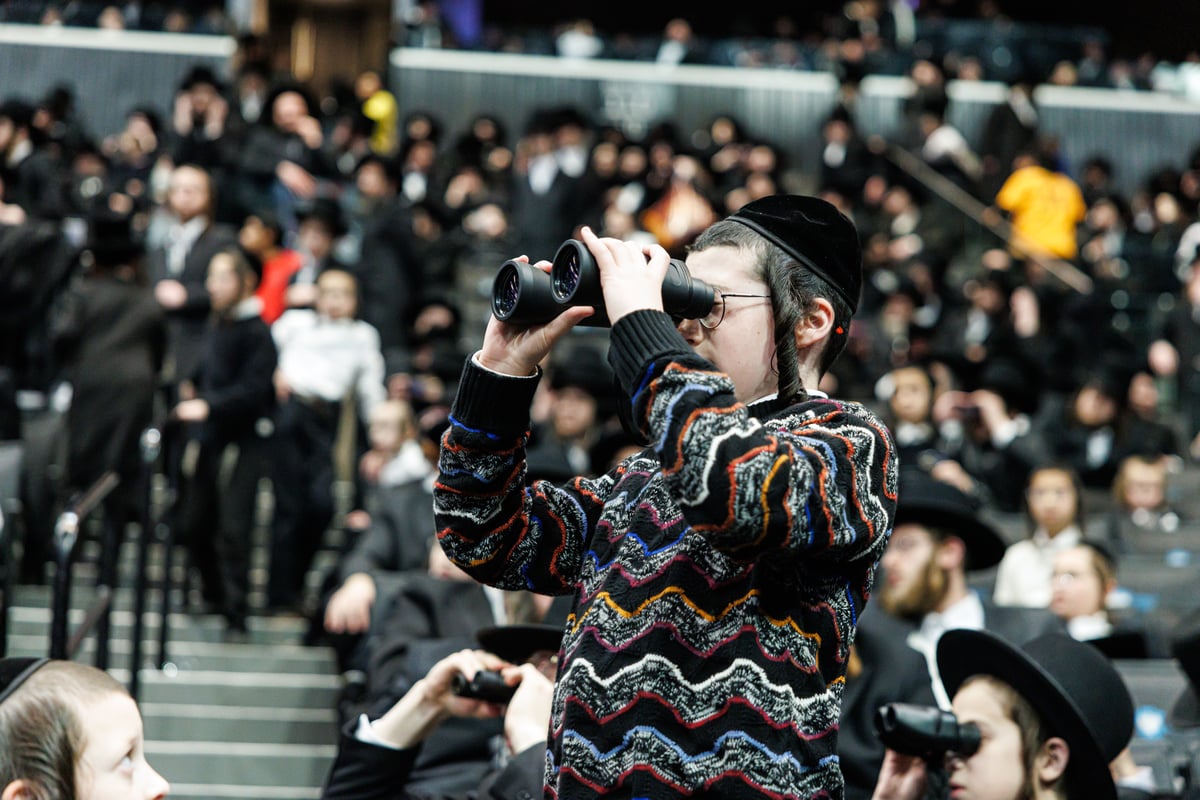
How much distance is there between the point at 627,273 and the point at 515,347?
0.82 ft

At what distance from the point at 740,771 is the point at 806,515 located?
0.32 meters

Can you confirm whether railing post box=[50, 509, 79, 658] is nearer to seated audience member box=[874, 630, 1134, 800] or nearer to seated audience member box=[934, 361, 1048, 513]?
seated audience member box=[874, 630, 1134, 800]

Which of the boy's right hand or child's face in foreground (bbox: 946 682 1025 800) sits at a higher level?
the boy's right hand

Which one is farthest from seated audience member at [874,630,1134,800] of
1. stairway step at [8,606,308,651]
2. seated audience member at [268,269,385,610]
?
seated audience member at [268,269,385,610]

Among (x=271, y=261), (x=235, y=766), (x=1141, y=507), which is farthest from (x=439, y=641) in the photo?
(x=271, y=261)

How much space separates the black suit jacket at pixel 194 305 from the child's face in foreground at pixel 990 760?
18.1ft

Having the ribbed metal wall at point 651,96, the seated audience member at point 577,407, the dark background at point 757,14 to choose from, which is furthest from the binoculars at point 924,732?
the dark background at point 757,14

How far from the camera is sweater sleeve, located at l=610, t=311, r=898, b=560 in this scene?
76.8 inches

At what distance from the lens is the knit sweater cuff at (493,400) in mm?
2285

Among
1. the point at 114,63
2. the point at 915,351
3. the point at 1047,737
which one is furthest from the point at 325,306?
the point at 114,63

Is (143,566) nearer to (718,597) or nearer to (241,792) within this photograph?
(241,792)

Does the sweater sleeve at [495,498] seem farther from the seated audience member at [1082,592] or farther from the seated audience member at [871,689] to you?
the seated audience member at [1082,592]

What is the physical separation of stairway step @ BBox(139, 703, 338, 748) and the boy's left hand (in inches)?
184

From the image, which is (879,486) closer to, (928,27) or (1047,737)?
Result: (1047,737)
